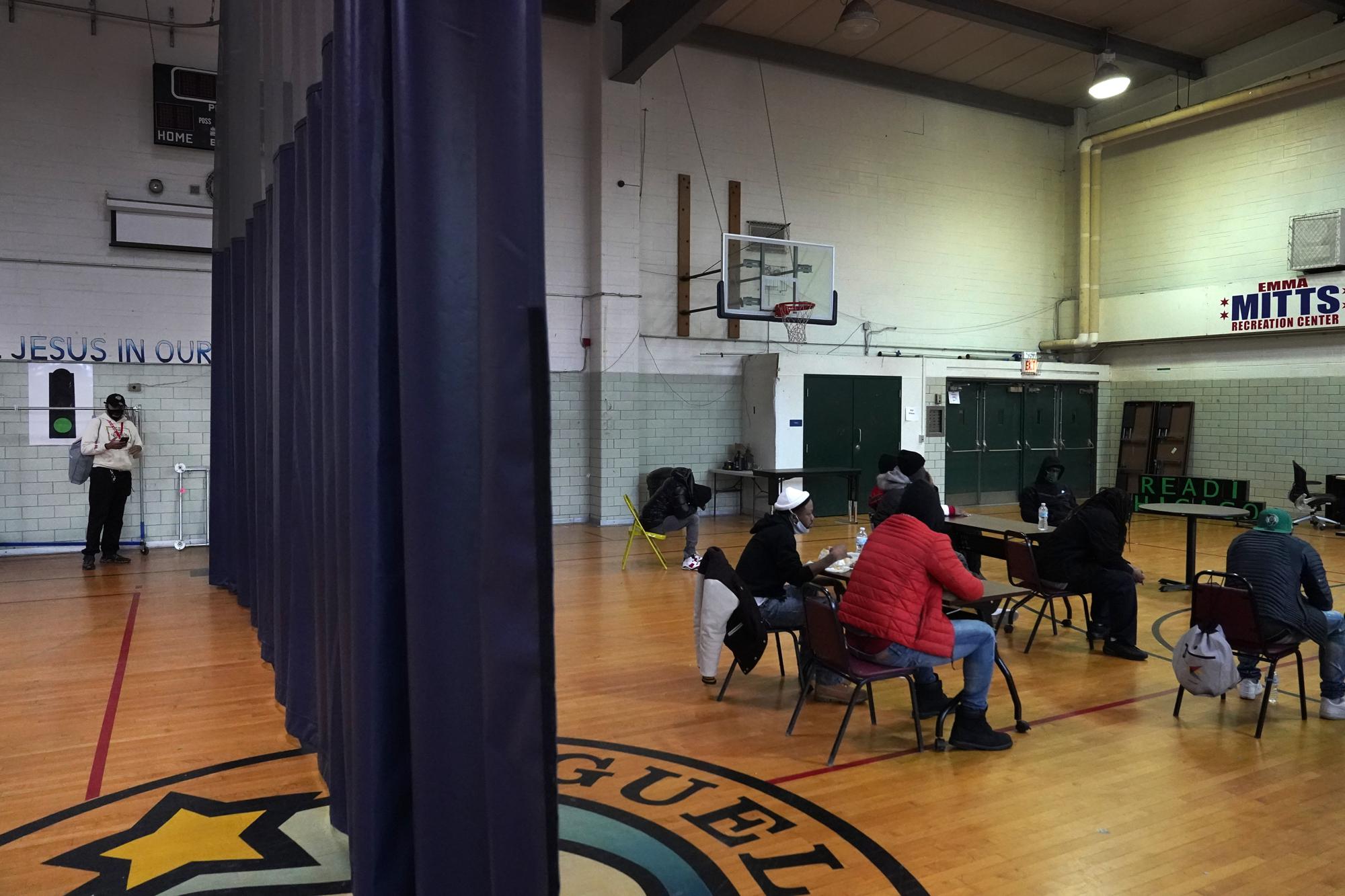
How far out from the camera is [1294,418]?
12.4m

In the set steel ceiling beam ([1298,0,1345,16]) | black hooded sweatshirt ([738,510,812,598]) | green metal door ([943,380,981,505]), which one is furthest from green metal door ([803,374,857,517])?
black hooded sweatshirt ([738,510,812,598])

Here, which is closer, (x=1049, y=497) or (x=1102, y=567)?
(x=1102, y=567)

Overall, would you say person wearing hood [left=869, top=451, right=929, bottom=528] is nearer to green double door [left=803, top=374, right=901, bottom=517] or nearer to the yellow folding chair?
the yellow folding chair

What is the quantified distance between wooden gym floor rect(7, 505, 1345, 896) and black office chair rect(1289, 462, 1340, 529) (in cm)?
625

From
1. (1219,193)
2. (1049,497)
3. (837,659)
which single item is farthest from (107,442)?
(1219,193)

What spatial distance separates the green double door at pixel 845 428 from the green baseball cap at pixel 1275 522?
775 centimetres

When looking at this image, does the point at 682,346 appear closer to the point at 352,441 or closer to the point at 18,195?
the point at 18,195

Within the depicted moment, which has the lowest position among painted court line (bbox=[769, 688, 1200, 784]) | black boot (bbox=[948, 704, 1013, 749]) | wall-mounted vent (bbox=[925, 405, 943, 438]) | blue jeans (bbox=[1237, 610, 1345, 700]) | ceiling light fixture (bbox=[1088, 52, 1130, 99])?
painted court line (bbox=[769, 688, 1200, 784])

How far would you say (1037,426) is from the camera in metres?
14.6

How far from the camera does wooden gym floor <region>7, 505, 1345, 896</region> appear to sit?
310cm

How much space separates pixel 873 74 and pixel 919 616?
37.6 feet

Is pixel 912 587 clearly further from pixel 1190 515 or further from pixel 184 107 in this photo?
pixel 184 107

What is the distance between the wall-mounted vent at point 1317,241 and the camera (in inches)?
451

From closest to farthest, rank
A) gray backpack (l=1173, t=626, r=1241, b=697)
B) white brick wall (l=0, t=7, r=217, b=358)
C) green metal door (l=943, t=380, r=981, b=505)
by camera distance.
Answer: gray backpack (l=1173, t=626, r=1241, b=697) → white brick wall (l=0, t=7, r=217, b=358) → green metal door (l=943, t=380, r=981, b=505)
